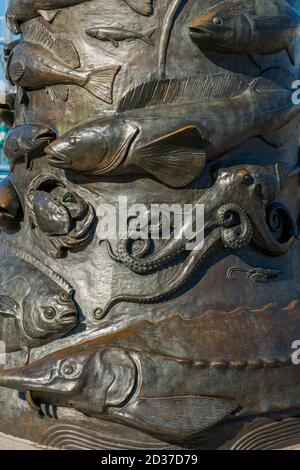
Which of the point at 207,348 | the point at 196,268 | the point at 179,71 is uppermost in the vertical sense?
the point at 179,71

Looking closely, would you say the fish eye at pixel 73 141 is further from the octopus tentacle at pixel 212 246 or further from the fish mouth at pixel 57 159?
the octopus tentacle at pixel 212 246

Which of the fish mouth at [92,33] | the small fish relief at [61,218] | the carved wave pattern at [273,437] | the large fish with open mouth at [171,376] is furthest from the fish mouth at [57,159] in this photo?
the carved wave pattern at [273,437]

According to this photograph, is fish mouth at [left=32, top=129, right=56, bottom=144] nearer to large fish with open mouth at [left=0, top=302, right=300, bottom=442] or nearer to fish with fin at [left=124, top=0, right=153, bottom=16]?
fish with fin at [left=124, top=0, right=153, bottom=16]

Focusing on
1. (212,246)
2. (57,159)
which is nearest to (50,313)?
(57,159)

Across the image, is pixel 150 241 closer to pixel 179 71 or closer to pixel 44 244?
pixel 44 244

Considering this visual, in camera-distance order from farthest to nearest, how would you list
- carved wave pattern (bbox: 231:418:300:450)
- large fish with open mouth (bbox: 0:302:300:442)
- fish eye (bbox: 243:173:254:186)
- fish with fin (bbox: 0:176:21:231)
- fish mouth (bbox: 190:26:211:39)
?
fish with fin (bbox: 0:176:21:231) → fish eye (bbox: 243:173:254:186) → fish mouth (bbox: 190:26:211:39) → carved wave pattern (bbox: 231:418:300:450) → large fish with open mouth (bbox: 0:302:300:442)

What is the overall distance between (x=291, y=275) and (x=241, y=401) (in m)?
0.92

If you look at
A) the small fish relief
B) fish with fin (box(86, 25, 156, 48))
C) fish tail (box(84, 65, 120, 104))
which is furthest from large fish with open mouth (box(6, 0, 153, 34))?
the small fish relief

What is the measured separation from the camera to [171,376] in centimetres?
350

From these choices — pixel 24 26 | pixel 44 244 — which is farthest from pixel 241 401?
pixel 24 26

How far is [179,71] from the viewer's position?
12.6ft

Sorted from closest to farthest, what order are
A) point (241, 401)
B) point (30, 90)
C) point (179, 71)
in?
point (241, 401)
point (179, 71)
point (30, 90)

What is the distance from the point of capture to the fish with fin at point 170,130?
366 centimetres

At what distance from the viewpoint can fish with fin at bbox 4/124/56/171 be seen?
394cm
